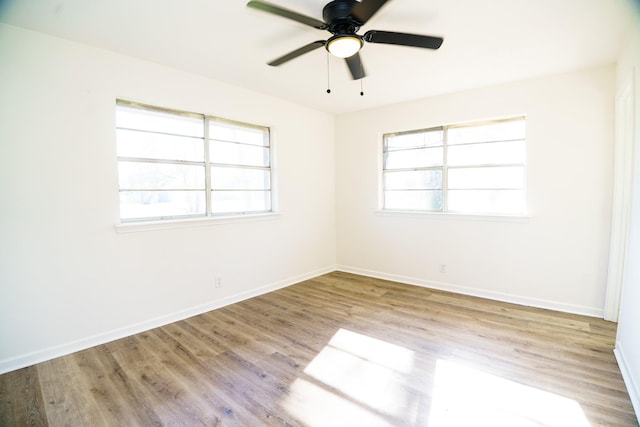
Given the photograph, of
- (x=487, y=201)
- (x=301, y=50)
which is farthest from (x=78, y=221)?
(x=487, y=201)

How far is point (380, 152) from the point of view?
464 centimetres

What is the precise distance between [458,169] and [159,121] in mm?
3589

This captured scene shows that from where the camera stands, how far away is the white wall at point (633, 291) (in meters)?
1.89

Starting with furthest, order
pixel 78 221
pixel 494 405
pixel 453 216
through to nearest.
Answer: pixel 453 216 → pixel 78 221 → pixel 494 405

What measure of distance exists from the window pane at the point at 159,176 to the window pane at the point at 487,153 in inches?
126

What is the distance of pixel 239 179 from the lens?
12.6 feet

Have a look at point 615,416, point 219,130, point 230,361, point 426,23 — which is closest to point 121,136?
point 219,130

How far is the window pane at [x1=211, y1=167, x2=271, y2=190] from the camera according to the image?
360cm

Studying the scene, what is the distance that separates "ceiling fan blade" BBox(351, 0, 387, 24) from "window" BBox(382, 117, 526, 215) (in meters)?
2.64

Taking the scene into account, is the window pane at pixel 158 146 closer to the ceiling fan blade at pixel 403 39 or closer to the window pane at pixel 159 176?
the window pane at pixel 159 176

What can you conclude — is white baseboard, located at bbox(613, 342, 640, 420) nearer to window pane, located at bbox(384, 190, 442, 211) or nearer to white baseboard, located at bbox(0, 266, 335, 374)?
window pane, located at bbox(384, 190, 442, 211)

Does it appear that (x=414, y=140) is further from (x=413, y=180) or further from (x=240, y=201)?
(x=240, y=201)

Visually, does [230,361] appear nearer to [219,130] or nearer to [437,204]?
[219,130]

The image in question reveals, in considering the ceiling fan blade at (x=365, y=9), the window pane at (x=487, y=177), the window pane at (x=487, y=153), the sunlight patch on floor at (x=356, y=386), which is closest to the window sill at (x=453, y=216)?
the window pane at (x=487, y=177)
